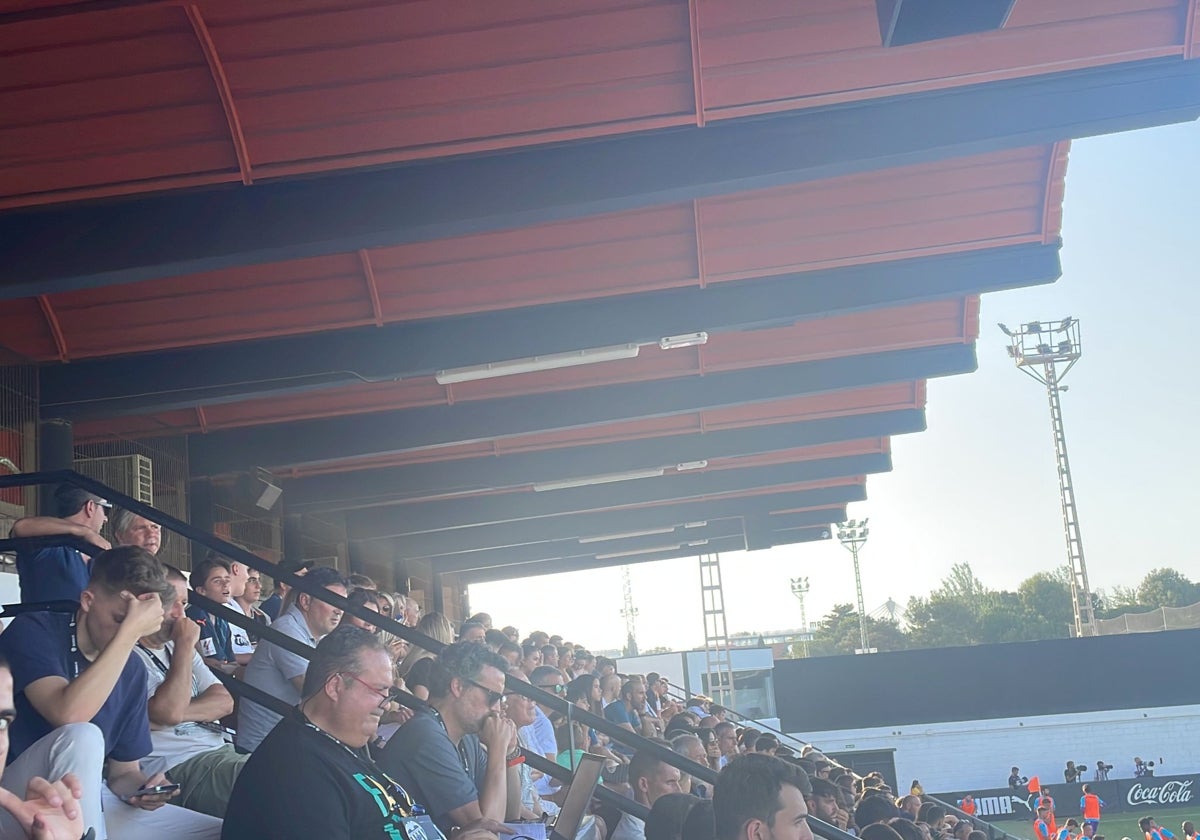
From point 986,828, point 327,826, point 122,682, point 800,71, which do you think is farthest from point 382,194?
point 986,828

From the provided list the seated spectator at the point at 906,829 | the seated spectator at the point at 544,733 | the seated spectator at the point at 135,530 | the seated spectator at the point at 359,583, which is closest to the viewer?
the seated spectator at the point at 135,530

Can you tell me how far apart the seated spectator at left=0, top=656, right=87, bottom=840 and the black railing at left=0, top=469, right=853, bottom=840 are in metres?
1.88

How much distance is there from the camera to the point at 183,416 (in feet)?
39.0

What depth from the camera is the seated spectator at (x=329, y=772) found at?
10.7 ft

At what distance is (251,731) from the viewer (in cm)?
546

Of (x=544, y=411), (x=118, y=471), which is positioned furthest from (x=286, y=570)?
(x=544, y=411)

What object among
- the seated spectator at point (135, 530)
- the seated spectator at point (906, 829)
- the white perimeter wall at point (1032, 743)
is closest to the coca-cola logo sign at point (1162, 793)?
the white perimeter wall at point (1032, 743)

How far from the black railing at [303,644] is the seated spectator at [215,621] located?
0.15 metres

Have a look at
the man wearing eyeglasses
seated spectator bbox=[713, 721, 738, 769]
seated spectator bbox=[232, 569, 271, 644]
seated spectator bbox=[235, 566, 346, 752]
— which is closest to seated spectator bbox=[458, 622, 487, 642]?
the man wearing eyeglasses

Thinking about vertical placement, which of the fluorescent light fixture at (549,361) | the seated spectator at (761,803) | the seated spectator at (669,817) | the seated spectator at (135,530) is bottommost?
the seated spectator at (669,817)

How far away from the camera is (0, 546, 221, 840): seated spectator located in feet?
12.1

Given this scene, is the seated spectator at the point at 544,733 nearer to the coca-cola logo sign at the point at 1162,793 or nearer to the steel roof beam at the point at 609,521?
the steel roof beam at the point at 609,521

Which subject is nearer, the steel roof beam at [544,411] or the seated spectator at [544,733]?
the seated spectator at [544,733]

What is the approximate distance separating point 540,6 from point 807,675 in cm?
2500
